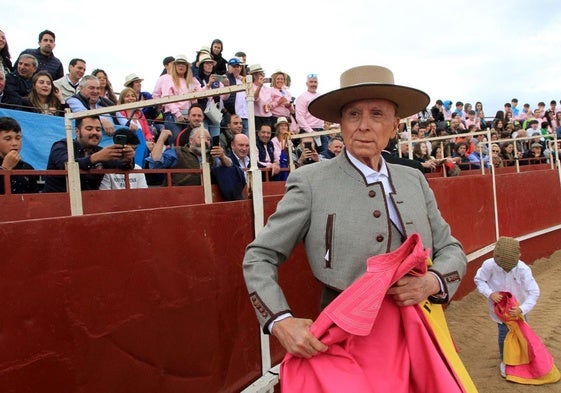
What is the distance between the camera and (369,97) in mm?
1919

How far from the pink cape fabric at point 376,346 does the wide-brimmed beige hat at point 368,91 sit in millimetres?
556

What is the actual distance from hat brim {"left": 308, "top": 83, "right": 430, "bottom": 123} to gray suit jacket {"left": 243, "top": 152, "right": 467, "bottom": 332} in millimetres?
234

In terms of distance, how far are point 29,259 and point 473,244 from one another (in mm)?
6750

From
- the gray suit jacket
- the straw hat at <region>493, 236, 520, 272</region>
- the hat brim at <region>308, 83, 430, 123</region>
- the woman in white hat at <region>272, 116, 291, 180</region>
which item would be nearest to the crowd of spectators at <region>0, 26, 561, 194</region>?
the woman in white hat at <region>272, 116, 291, 180</region>

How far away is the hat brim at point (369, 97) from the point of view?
6.17ft

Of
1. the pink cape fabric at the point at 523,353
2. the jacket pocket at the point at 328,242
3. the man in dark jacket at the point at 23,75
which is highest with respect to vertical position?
the man in dark jacket at the point at 23,75

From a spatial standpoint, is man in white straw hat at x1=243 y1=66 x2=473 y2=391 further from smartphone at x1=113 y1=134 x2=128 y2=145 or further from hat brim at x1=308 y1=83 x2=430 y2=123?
smartphone at x1=113 y1=134 x2=128 y2=145

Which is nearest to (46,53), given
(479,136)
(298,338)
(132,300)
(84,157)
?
(84,157)

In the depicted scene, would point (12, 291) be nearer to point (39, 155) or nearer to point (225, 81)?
point (39, 155)

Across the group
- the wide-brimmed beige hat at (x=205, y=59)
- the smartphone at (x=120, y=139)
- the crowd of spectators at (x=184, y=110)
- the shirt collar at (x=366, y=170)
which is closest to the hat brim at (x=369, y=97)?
the shirt collar at (x=366, y=170)

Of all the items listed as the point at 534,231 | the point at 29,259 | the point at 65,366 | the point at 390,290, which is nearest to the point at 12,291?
the point at 29,259

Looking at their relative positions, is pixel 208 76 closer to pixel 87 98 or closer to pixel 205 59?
pixel 205 59

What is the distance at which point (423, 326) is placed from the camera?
164cm

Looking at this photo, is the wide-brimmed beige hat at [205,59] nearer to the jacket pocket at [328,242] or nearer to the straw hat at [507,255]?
the straw hat at [507,255]
